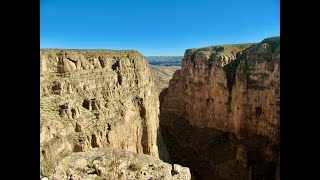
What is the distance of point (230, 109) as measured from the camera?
39.3 meters

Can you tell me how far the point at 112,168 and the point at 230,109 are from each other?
1179 inches

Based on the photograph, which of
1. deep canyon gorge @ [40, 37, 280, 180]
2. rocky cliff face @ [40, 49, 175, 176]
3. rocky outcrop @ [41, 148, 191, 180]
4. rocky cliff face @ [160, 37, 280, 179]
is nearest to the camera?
rocky outcrop @ [41, 148, 191, 180]

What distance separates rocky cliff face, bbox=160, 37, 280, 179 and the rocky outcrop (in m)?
22.0

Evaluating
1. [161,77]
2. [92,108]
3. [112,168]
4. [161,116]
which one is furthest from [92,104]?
[161,77]

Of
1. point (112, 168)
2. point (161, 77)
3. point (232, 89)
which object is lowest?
point (112, 168)

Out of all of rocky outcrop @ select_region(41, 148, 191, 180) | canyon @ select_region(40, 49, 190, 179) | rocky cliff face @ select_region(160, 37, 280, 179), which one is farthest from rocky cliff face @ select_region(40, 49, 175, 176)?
rocky cliff face @ select_region(160, 37, 280, 179)

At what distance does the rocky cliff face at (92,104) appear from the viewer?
61.5 ft

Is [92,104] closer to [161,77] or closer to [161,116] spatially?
[161,116]

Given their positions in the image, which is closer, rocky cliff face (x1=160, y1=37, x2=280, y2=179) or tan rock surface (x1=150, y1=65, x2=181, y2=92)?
rocky cliff face (x1=160, y1=37, x2=280, y2=179)

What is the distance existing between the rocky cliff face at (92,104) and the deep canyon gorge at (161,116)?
74 millimetres

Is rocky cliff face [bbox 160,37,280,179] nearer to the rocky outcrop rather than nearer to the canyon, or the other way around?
the canyon

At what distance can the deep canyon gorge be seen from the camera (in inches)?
508

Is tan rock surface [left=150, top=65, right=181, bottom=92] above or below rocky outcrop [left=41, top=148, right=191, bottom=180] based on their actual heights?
above
